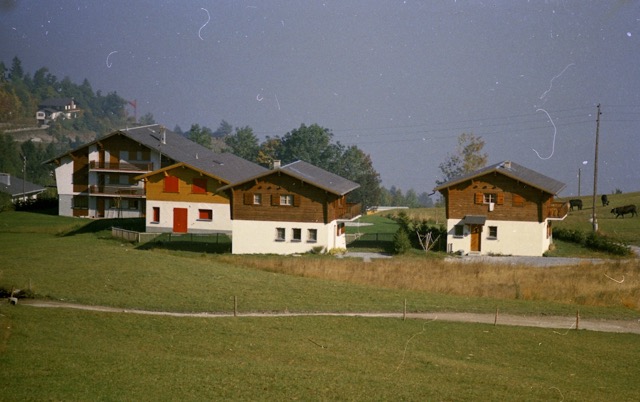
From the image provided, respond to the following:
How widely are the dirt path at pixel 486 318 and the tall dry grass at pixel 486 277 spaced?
464 centimetres

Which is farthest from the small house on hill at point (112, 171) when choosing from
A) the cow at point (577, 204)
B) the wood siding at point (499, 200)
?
the cow at point (577, 204)

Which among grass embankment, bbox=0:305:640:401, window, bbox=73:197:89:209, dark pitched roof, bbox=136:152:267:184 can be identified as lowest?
grass embankment, bbox=0:305:640:401

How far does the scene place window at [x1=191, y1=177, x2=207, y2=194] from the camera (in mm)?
67438

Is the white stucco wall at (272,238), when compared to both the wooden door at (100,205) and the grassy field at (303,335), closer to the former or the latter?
the grassy field at (303,335)

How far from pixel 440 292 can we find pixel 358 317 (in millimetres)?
9434

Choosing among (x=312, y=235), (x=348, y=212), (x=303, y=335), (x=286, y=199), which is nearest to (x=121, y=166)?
(x=286, y=199)

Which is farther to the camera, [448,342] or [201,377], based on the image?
[448,342]

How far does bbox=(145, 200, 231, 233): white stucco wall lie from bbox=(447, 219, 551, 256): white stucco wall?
1997 centimetres

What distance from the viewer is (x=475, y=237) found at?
60.3 meters

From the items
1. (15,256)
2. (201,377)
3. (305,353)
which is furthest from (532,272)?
(15,256)

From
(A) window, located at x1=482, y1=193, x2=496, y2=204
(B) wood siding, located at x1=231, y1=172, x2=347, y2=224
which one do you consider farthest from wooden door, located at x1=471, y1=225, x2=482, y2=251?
(B) wood siding, located at x1=231, y1=172, x2=347, y2=224

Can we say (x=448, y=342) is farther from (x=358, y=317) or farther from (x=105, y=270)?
(x=105, y=270)

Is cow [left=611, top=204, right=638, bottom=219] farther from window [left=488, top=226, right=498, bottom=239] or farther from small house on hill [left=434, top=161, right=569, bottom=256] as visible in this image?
window [left=488, top=226, right=498, bottom=239]

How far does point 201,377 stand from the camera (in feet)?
78.0
